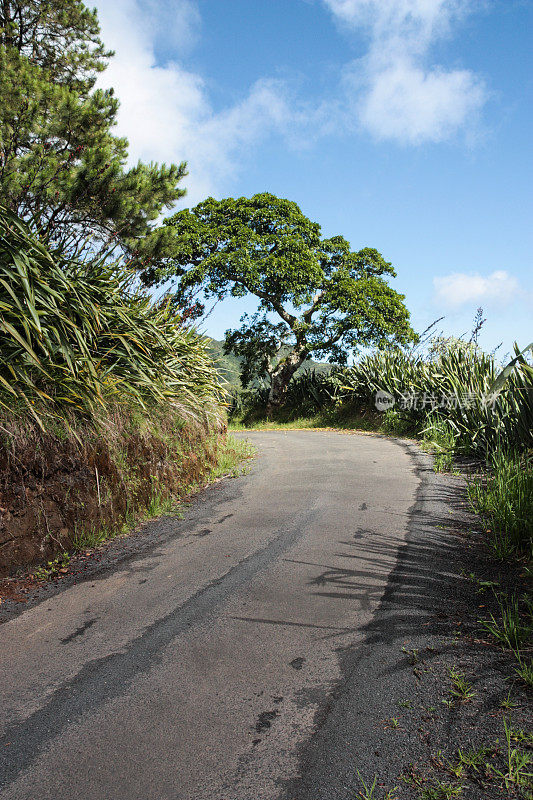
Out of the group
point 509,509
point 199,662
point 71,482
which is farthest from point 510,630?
point 71,482

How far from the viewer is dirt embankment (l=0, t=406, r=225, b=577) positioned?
11.7 feet

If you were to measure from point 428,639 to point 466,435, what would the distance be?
5.78m

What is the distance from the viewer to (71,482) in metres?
3.95

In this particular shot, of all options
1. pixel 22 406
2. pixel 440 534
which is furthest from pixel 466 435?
pixel 22 406

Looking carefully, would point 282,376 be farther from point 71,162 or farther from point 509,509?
point 509,509

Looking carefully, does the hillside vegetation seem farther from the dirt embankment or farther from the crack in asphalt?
the crack in asphalt

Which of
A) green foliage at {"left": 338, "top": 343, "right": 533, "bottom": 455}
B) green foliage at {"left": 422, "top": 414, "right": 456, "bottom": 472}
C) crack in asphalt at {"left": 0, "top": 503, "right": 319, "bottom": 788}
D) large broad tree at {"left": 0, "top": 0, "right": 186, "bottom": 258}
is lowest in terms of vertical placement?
crack in asphalt at {"left": 0, "top": 503, "right": 319, "bottom": 788}

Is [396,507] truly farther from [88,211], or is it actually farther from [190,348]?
[88,211]

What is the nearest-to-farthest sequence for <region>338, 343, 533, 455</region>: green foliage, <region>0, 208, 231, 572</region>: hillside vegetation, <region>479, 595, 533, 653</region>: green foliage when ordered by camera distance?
1. <region>479, 595, 533, 653</region>: green foliage
2. <region>0, 208, 231, 572</region>: hillside vegetation
3. <region>338, 343, 533, 455</region>: green foliage

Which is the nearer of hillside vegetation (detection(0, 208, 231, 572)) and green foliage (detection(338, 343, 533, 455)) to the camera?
hillside vegetation (detection(0, 208, 231, 572))

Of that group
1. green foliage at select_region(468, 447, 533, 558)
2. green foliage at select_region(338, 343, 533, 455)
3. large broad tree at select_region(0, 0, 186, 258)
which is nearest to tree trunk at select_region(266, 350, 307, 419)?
green foliage at select_region(338, 343, 533, 455)

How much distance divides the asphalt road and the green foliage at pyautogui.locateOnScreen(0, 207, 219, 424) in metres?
1.39

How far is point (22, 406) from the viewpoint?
3855 mm

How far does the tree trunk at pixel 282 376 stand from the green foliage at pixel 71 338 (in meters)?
15.0
